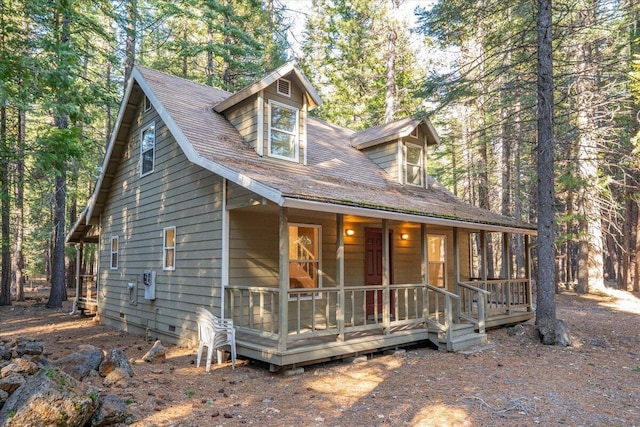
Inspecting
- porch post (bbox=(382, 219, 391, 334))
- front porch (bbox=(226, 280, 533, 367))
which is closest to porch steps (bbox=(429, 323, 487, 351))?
front porch (bbox=(226, 280, 533, 367))

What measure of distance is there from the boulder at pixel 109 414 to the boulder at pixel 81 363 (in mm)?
1566

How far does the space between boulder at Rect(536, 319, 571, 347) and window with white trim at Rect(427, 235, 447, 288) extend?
348cm

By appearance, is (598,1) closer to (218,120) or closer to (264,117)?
(264,117)

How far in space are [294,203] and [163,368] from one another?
140 inches

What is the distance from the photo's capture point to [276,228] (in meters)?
8.93

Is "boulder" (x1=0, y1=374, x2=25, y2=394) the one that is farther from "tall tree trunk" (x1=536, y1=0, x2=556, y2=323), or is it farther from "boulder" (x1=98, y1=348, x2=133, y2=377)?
"tall tree trunk" (x1=536, y1=0, x2=556, y2=323)

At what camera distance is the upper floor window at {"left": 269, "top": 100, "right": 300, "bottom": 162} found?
9.38 metres

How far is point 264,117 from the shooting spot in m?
9.25

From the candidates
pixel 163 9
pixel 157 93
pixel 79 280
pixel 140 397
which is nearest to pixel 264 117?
pixel 157 93

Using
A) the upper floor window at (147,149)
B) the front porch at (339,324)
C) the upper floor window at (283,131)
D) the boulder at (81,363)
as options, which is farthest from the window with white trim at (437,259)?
the boulder at (81,363)

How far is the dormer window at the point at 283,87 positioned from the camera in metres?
9.38

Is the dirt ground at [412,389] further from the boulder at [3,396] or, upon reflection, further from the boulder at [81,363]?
the boulder at [3,396]

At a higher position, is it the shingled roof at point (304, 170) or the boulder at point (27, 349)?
the shingled roof at point (304, 170)

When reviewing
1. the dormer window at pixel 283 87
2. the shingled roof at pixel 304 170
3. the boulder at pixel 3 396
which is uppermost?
the dormer window at pixel 283 87
